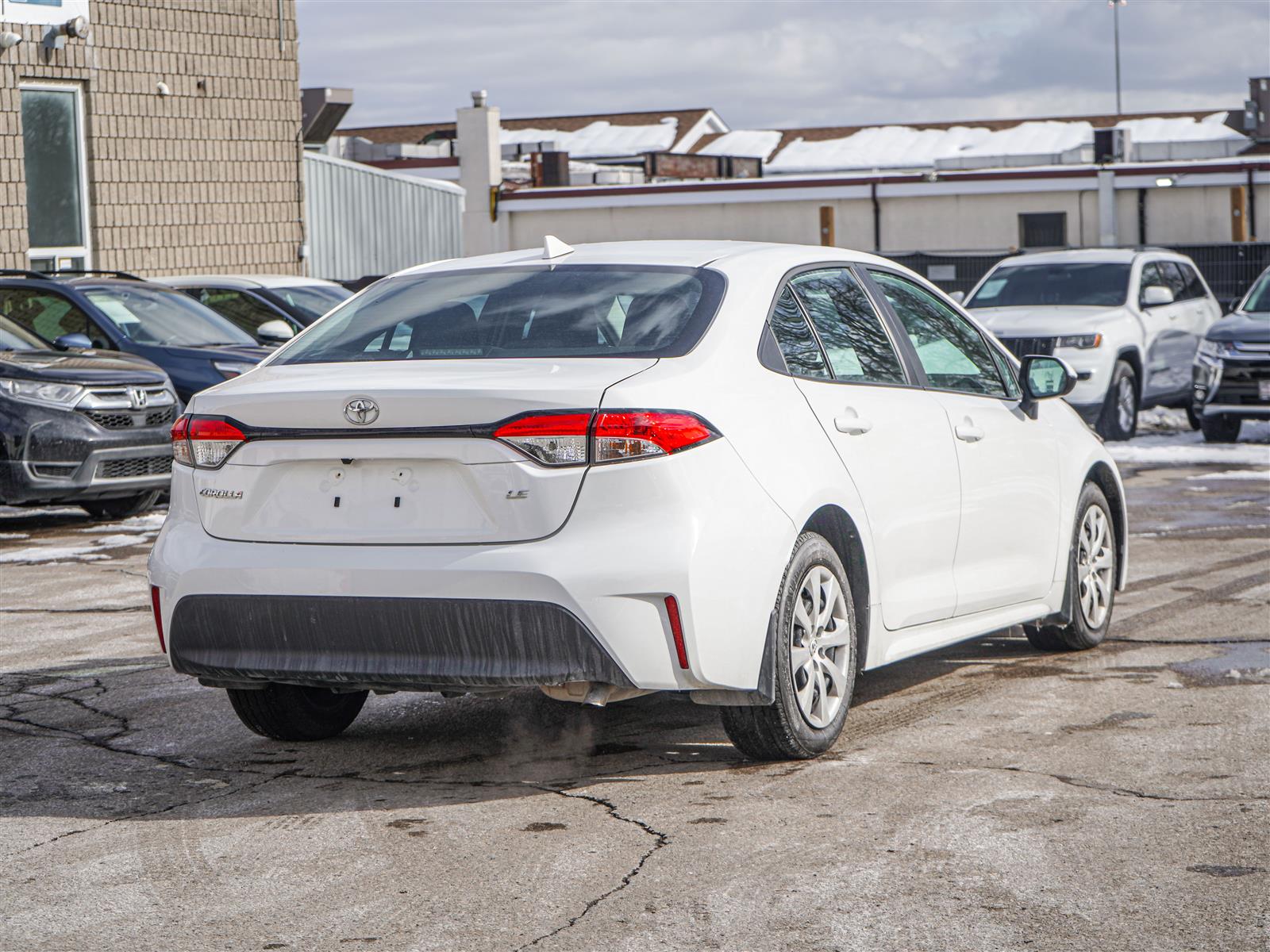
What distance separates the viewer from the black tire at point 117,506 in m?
12.9

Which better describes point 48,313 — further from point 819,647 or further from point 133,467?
point 819,647

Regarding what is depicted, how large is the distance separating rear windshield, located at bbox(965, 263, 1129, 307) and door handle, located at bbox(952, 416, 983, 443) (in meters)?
11.8

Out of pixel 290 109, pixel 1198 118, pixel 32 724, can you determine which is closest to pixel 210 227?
pixel 290 109

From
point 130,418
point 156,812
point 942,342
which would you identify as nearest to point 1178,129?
point 130,418

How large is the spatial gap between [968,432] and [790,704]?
1.56 metres

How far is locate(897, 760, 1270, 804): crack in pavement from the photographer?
5.11 meters

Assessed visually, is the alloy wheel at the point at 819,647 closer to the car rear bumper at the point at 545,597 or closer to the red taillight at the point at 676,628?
the car rear bumper at the point at 545,597

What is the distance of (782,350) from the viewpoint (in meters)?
5.72

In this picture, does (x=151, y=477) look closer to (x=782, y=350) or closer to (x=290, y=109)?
(x=782, y=350)

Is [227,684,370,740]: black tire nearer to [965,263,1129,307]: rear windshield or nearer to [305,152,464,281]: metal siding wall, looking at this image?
[965,263,1129,307]: rear windshield

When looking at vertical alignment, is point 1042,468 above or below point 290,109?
below

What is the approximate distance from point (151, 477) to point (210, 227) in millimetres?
11666

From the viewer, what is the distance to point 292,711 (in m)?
5.99

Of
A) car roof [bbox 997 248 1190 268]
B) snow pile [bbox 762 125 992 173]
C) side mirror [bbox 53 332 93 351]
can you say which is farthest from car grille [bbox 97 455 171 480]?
snow pile [bbox 762 125 992 173]
